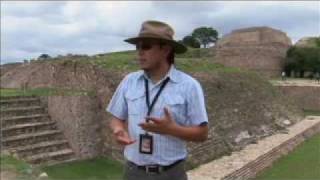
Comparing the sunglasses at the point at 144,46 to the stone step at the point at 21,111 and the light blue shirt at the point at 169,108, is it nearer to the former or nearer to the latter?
the light blue shirt at the point at 169,108

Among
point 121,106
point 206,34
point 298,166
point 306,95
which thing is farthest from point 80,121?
point 206,34

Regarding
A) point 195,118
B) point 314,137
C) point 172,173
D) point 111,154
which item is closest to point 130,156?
point 172,173

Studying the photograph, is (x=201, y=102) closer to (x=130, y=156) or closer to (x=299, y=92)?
(x=130, y=156)

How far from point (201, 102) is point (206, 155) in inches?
256

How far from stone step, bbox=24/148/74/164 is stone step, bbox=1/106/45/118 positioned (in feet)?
2.81

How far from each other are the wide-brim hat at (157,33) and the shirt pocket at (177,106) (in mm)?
299

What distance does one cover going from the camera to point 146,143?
2549 mm

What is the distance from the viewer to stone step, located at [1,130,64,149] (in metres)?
7.54

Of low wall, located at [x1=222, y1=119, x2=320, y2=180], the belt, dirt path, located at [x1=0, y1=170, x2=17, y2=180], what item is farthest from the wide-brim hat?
low wall, located at [x1=222, y1=119, x2=320, y2=180]

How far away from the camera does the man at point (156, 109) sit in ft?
8.30

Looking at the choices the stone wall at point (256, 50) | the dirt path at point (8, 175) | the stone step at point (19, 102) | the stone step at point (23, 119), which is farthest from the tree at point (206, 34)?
the dirt path at point (8, 175)

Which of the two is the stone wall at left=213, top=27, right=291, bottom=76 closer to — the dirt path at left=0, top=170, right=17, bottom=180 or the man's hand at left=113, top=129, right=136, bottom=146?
the dirt path at left=0, top=170, right=17, bottom=180

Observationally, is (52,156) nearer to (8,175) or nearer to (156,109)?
(8,175)

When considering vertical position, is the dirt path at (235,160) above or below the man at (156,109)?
below
